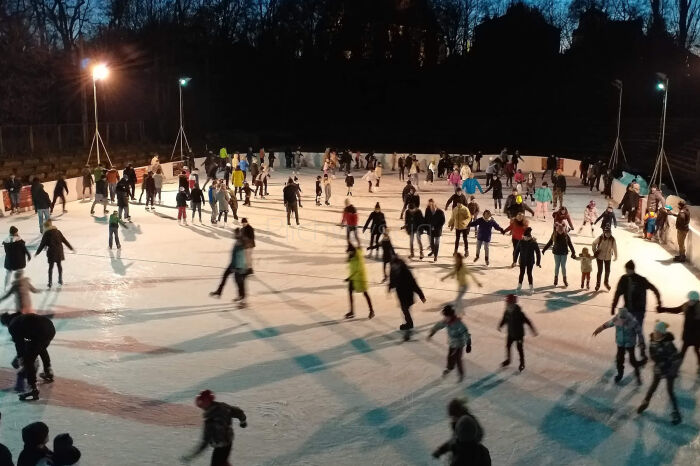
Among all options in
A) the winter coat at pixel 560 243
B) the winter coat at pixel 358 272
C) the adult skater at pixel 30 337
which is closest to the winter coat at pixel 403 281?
the winter coat at pixel 358 272

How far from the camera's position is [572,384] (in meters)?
8.66

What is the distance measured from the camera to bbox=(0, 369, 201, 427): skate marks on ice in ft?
25.2

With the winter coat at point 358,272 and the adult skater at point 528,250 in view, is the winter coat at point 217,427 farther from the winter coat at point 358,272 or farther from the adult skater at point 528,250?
the adult skater at point 528,250

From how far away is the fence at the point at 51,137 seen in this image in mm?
31062

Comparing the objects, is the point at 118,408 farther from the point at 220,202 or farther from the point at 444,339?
the point at 220,202

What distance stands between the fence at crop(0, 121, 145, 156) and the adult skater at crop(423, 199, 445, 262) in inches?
871

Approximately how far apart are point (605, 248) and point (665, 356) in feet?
17.6

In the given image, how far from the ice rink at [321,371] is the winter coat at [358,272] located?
0.65 m

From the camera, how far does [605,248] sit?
12633 millimetres

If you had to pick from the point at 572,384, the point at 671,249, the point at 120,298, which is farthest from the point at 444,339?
the point at 671,249

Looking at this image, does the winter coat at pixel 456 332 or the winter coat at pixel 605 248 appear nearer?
the winter coat at pixel 456 332

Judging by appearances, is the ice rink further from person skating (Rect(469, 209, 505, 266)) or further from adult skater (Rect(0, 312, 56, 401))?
person skating (Rect(469, 209, 505, 266))

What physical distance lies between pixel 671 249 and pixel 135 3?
46.7 metres

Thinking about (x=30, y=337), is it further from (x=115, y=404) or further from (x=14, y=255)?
(x=14, y=255)
